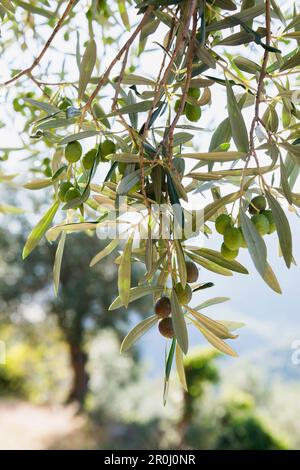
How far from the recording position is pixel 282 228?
596 millimetres

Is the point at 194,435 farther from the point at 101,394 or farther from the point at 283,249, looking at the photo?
the point at 283,249

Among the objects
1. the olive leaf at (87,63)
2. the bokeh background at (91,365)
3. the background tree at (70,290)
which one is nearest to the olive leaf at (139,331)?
the olive leaf at (87,63)

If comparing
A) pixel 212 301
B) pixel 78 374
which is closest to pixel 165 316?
pixel 212 301

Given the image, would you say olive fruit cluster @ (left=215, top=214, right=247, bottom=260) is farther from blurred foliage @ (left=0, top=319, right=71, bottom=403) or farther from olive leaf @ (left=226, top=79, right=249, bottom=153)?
blurred foliage @ (left=0, top=319, right=71, bottom=403)

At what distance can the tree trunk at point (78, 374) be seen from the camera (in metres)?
9.76

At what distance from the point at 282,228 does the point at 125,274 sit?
164mm

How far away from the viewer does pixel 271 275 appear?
0.63 m

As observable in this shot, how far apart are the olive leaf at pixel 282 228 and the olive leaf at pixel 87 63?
0.71 ft

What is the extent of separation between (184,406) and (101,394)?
86.3 inches

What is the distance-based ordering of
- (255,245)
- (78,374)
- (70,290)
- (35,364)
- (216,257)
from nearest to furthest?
1. (255,245)
2. (216,257)
3. (70,290)
4. (35,364)
5. (78,374)

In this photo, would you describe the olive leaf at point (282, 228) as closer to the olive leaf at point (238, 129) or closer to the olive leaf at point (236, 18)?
the olive leaf at point (238, 129)

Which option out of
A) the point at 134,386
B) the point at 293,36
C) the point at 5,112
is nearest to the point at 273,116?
the point at 293,36

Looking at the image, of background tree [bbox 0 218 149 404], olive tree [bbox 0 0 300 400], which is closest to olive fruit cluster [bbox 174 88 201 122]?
olive tree [bbox 0 0 300 400]

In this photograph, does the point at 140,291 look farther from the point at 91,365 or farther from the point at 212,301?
the point at 91,365
